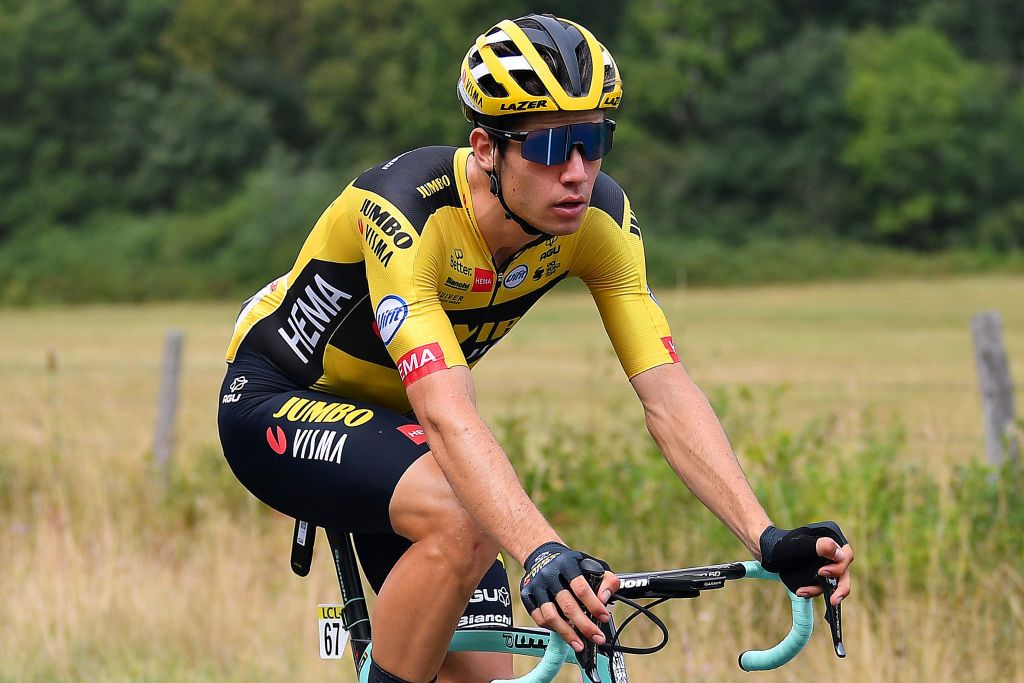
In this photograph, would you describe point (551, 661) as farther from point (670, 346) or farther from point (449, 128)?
point (449, 128)

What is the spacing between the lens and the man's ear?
10.9ft

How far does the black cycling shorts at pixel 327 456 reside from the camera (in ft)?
→ 10.9

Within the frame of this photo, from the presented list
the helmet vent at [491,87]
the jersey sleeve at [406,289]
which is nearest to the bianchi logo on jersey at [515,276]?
the jersey sleeve at [406,289]

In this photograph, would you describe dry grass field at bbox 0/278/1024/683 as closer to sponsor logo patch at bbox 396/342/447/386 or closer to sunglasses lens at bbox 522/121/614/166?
sunglasses lens at bbox 522/121/614/166

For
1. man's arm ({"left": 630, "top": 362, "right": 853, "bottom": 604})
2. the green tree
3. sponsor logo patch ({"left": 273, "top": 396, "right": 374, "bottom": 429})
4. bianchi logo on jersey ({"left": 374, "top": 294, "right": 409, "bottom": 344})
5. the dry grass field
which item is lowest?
the dry grass field

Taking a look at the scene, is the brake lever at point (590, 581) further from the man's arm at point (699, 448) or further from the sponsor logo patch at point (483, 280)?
the sponsor logo patch at point (483, 280)

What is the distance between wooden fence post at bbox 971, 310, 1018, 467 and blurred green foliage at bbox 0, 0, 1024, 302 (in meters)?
34.2

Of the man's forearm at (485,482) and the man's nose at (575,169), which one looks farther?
the man's nose at (575,169)

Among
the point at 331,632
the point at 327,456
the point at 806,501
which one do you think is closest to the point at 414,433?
the point at 327,456

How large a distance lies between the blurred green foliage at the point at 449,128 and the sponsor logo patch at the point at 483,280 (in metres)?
37.5

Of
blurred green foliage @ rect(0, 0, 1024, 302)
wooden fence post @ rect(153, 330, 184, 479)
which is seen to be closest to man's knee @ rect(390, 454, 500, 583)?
wooden fence post @ rect(153, 330, 184, 479)

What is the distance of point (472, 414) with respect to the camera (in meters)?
3.08

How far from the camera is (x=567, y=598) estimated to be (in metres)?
2.60

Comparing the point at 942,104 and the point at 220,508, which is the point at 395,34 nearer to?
the point at 942,104
